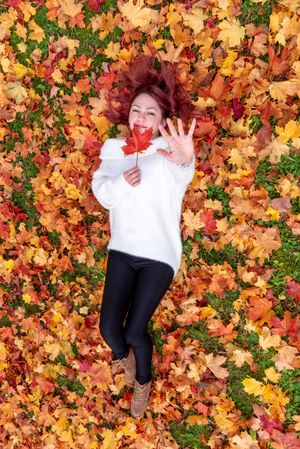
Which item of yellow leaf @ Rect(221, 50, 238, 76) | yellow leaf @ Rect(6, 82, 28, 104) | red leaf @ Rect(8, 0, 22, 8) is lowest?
yellow leaf @ Rect(6, 82, 28, 104)

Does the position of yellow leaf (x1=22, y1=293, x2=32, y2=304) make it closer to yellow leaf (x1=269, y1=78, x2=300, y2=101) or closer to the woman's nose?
the woman's nose

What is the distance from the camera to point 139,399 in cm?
390

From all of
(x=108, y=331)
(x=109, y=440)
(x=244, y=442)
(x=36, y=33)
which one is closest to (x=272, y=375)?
(x=244, y=442)

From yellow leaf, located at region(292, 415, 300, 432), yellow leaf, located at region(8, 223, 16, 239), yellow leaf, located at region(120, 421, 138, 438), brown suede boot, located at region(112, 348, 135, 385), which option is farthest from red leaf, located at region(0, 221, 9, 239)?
yellow leaf, located at region(292, 415, 300, 432)

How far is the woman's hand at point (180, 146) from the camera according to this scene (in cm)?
305

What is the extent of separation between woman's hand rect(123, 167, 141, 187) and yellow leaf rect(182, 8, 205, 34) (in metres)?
1.61

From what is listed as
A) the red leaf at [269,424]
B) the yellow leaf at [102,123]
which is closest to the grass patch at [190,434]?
the red leaf at [269,424]

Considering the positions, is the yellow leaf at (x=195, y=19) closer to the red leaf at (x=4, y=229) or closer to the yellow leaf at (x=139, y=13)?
the yellow leaf at (x=139, y=13)

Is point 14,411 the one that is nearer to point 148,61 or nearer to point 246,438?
point 246,438

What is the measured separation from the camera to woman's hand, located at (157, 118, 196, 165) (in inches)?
120

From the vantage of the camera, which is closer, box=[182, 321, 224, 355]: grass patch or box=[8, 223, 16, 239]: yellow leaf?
box=[182, 321, 224, 355]: grass patch

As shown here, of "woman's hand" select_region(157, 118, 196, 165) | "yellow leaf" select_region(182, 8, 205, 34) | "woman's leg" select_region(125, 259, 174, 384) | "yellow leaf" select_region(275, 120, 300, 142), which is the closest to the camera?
"woman's hand" select_region(157, 118, 196, 165)

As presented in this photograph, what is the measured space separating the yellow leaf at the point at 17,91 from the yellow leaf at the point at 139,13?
1362 millimetres

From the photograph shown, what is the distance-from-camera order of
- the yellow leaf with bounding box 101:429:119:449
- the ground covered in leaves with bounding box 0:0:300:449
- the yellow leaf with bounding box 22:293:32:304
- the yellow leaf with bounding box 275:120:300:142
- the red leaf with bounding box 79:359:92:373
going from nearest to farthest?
1. the yellow leaf with bounding box 275:120:300:142
2. the ground covered in leaves with bounding box 0:0:300:449
3. the yellow leaf with bounding box 101:429:119:449
4. the red leaf with bounding box 79:359:92:373
5. the yellow leaf with bounding box 22:293:32:304
